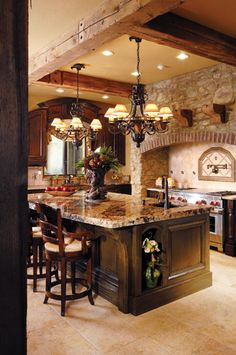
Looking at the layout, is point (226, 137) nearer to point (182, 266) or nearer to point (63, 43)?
point (182, 266)

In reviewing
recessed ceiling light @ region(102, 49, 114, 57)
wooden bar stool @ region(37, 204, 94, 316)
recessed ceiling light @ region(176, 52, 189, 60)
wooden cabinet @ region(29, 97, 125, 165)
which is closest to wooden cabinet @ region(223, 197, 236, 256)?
recessed ceiling light @ region(176, 52, 189, 60)

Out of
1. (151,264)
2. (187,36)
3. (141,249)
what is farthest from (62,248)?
(187,36)

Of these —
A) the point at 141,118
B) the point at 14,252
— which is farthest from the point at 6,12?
the point at 141,118

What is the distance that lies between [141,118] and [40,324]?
8.96ft

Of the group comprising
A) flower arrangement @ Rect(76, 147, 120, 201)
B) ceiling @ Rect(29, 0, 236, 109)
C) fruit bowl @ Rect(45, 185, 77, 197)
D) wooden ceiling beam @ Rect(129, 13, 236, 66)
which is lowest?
fruit bowl @ Rect(45, 185, 77, 197)

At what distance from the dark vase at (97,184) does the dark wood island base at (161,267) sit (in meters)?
0.78

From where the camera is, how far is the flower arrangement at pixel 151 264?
3.08 meters

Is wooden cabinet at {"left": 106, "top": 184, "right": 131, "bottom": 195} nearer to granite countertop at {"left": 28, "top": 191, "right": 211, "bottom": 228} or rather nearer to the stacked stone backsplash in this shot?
the stacked stone backsplash

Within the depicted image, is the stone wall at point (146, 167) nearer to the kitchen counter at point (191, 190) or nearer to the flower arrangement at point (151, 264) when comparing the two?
the kitchen counter at point (191, 190)

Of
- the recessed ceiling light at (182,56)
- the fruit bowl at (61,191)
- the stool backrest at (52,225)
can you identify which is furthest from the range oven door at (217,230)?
the stool backrest at (52,225)

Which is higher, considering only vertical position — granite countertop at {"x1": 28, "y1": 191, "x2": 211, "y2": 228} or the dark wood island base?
granite countertop at {"x1": 28, "y1": 191, "x2": 211, "y2": 228}

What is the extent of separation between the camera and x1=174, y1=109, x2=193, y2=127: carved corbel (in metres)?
5.59

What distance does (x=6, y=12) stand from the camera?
74 centimetres

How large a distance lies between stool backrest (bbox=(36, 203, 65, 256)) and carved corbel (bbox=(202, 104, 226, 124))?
3232 mm
